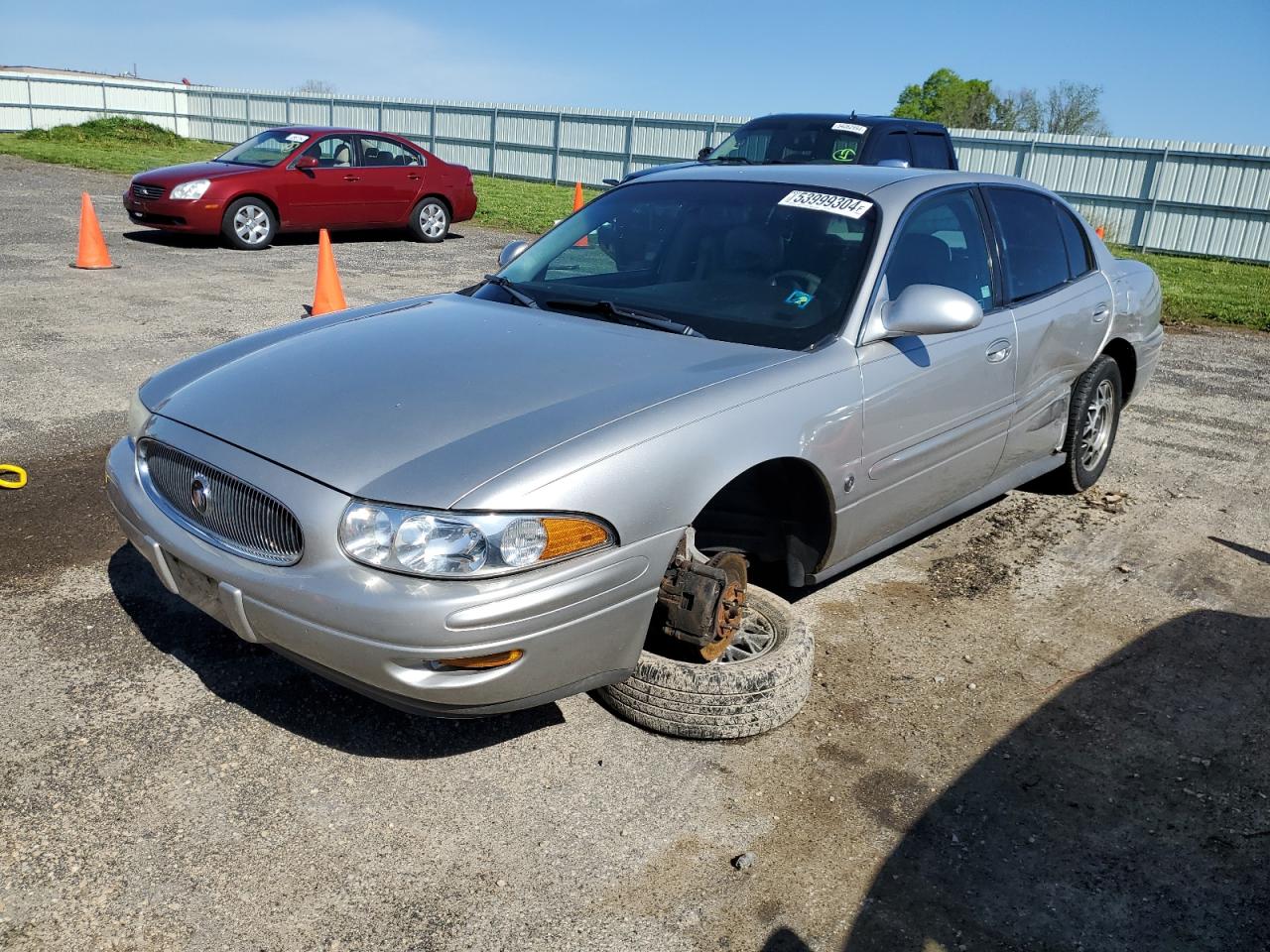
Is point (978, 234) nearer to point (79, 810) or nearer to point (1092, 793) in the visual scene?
point (1092, 793)

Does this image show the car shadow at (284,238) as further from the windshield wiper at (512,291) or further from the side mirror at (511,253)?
the windshield wiper at (512,291)

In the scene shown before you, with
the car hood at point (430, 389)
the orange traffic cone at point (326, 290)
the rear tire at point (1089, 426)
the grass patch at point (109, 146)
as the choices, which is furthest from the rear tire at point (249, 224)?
the grass patch at point (109, 146)

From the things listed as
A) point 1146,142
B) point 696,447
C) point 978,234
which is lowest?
point 696,447

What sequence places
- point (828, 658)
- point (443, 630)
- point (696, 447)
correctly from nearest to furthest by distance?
point (443, 630)
point (696, 447)
point (828, 658)

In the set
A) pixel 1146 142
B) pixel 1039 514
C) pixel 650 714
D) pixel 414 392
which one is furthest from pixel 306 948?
pixel 1146 142

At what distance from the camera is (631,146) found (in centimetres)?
2738

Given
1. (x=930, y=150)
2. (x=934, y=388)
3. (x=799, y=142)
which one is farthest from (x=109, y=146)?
(x=934, y=388)

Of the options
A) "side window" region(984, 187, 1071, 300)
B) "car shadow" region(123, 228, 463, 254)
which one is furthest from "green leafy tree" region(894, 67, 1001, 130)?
"side window" region(984, 187, 1071, 300)

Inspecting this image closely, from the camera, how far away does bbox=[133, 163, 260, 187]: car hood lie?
12906 millimetres

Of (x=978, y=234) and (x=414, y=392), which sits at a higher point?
(x=978, y=234)

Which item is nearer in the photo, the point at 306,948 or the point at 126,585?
the point at 306,948

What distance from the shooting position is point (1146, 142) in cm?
2122

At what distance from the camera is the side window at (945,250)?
13.0 ft

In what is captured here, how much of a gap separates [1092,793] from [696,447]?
1.57 m
